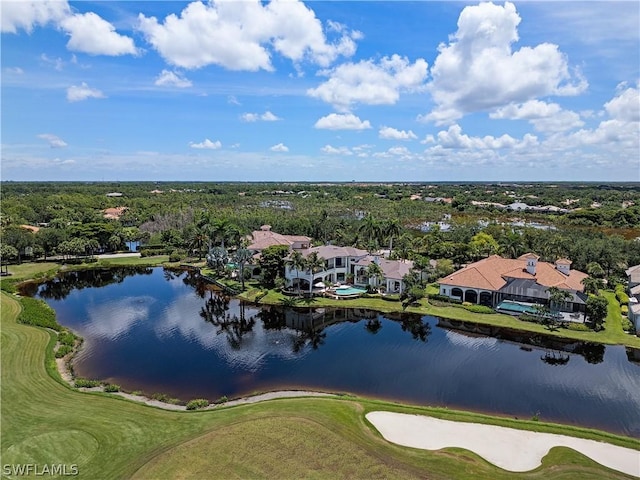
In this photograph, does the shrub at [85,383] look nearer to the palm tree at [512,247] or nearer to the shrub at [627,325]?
the shrub at [627,325]

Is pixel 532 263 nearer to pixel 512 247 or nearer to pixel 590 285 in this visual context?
pixel 590 285

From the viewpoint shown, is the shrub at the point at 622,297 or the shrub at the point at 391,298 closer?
the shrub at the point at 622,297

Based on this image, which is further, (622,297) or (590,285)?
(622,297)

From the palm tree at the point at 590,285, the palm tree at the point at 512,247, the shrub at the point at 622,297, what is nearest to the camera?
the palm tree at the point at 590,285

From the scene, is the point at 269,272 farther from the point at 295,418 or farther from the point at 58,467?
the point at 58,467

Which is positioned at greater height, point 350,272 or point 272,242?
point 272,242

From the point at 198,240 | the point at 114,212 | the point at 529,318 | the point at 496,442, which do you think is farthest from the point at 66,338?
the point at 114,212

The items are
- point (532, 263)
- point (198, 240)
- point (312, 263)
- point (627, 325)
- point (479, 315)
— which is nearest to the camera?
point (627, 325)

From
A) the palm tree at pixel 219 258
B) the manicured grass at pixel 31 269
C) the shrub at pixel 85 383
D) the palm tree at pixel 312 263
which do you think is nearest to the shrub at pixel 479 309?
the palm tree at pixel 312 263
